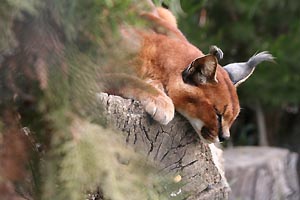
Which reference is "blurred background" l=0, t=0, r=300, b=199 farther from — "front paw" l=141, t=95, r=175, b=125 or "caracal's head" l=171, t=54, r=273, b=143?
"caracal's head" l=171, t=54, r=273, b=143


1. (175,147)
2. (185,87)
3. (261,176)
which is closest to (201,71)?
(185,87)

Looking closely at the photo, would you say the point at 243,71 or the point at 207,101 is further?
the point at 243,71

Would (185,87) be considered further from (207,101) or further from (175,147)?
(175,147)

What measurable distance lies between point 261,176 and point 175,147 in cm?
224

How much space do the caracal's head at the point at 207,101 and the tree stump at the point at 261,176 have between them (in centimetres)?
186

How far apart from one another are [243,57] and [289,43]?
0.43 meters

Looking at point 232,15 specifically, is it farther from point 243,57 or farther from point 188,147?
point 188,147

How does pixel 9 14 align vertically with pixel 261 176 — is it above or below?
above

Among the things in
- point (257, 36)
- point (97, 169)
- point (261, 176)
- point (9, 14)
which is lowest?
point (261, 176)

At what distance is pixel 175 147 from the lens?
1576 mm

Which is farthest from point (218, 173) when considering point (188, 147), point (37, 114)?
point (37, 114)

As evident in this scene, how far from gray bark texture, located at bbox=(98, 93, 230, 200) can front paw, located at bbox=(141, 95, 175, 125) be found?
0.05 ft

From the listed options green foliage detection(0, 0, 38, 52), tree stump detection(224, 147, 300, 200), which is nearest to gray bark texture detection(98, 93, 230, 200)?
green foliage detection(0, 0, 38, 52)

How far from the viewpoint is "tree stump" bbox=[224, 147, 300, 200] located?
373cm
